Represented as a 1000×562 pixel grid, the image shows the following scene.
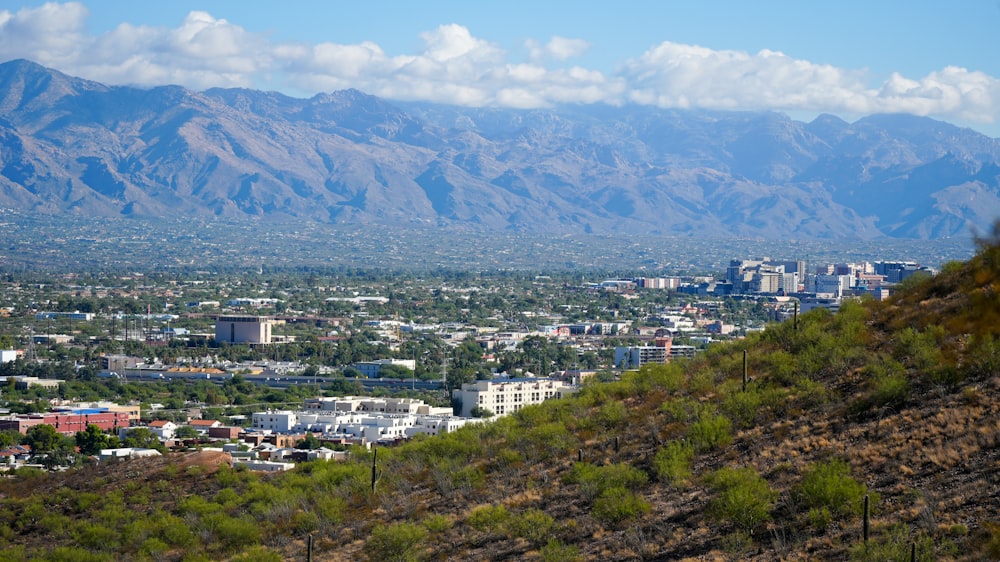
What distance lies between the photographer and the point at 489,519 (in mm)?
26109

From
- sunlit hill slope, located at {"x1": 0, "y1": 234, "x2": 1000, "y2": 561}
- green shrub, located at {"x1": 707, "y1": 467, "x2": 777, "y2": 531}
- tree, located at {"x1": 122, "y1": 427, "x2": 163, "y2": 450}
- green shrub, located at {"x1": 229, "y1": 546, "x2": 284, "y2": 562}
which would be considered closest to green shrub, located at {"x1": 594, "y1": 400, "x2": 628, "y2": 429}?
sunlit hill slope, located at {"x1": 0, "y1": 234, "x2": 1000, "y2": 561}

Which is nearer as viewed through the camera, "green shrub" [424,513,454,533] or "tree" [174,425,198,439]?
"green shrub" [424,513,454,533]

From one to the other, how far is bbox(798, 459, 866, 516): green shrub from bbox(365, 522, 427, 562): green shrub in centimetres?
633

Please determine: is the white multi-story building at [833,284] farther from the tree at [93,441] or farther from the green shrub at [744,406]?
the green shrub at [744,406]

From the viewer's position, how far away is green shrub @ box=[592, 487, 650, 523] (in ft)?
80.2

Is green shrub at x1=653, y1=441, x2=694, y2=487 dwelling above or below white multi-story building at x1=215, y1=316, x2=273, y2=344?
above

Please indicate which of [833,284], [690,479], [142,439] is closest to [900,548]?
[690,479]

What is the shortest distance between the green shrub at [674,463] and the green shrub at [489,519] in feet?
7.96

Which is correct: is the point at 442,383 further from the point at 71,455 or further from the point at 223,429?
the point at 71,455

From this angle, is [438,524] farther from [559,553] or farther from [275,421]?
[275,421]

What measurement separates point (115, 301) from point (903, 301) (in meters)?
112

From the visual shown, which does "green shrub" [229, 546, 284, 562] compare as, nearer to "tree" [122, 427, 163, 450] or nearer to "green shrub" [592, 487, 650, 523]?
"green shrub" [592, 487, 650, 523]

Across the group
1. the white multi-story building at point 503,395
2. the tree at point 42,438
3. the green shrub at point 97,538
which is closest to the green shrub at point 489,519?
the green shrub at point 97,538

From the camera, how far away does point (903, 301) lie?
31109 mm
